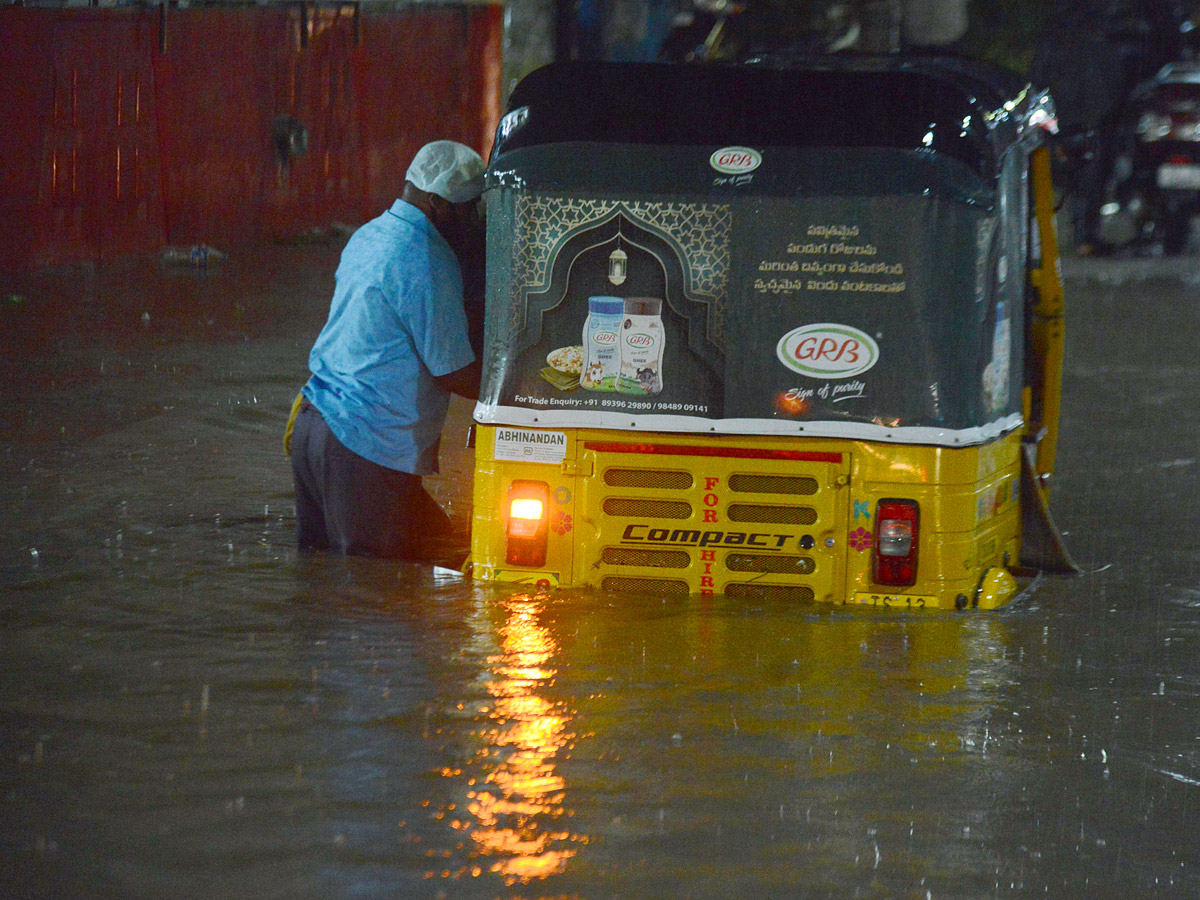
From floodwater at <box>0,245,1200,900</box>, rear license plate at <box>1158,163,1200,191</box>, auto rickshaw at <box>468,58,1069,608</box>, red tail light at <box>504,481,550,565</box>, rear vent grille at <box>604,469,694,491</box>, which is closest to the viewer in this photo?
floodwater at <box>0,245,1200,900</box>

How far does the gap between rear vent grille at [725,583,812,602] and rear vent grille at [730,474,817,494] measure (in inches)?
14.4

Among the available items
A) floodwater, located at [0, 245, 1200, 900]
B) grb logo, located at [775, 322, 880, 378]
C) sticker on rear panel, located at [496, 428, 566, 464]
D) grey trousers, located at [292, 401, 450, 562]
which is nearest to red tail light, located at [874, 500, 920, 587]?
floodwater, located at [0, 245, 1200, 900]

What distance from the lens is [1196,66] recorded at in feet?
68.1

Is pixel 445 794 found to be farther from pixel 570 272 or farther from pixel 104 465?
pixel 104 465

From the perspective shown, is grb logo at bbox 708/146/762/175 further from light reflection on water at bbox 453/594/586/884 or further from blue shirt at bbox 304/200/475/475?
light reflection on water at bbox 453/594/586/884

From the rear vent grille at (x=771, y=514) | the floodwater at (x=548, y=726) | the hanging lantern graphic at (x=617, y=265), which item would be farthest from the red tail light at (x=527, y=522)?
the hanging lantern graphic at (x=617, y=265)

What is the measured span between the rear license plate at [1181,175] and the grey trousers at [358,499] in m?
14.7

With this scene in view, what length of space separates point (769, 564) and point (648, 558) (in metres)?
0.45

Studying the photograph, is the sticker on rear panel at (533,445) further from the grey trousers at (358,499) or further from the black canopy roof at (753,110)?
the black canopy roof at (753,110)

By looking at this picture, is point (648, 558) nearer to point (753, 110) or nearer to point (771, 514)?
point (771, 514)

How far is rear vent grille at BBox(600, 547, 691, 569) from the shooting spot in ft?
21.1

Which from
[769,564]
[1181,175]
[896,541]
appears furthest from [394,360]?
[1181,175]

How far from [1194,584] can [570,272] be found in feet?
10.0

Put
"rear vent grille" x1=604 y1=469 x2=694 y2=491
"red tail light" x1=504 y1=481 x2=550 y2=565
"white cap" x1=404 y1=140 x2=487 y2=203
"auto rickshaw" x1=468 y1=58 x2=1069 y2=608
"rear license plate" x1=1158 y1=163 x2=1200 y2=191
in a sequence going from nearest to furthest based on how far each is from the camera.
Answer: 1. "auto rickshaw" x1=468 y1=58 x2=1069 y2=608
2. "rear vent grille" x1=604 y1=469 x2=694 y2=491
3. "red tail light" x1=504 y1=481 x2=550 y2=565
4. "white cap" x1=404 y1=140 x2=487 y2=203
5. "rear license plate" x1=1158 y1=163 x2=1200 y2=191
